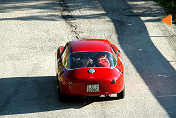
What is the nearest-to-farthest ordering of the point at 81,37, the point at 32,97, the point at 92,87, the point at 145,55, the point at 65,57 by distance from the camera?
1. the point at 92,87
2. the point at 32,97
3. the point at 65,57
4. the point at 145,55
5. the point at 81,37

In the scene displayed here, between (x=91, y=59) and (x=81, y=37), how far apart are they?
19.6 feet

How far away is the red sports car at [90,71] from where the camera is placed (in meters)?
10.4

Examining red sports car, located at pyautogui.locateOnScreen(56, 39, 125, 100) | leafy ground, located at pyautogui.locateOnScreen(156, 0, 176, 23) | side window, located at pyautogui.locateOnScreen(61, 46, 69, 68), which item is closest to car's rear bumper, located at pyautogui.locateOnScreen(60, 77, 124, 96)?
red sports car, located at pyautogui.locateOnScreen(56, 39, 125, 100)

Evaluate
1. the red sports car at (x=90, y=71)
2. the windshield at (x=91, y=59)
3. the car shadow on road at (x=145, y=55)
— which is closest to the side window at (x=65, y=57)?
the red sports car at (x=90, y=71)

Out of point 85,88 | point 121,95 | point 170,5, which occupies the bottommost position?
point 170,5

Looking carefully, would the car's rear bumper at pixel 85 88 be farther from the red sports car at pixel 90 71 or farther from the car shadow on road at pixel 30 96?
the car shadow on road at pixel 30 96

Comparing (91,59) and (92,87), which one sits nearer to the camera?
(92,87)

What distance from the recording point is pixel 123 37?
17.0 metres

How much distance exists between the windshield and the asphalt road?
101 cm

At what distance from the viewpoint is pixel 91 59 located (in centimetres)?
1105

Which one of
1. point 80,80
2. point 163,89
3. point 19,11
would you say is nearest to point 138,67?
point 163,89

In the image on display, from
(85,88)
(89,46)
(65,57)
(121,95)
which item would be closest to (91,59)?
(89,46)

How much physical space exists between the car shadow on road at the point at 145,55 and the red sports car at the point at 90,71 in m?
1.38

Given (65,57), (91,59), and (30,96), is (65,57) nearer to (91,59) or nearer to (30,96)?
(91,59)
